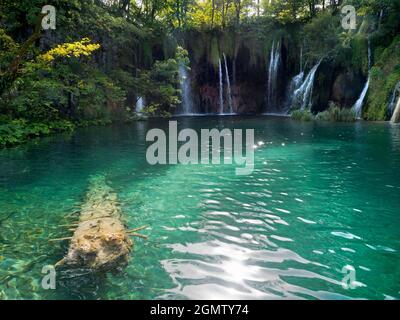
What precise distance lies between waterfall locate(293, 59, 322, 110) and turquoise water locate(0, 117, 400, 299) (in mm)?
18462

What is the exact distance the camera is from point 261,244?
4.98 metres

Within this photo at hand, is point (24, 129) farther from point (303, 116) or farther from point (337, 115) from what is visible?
point (337, 115)

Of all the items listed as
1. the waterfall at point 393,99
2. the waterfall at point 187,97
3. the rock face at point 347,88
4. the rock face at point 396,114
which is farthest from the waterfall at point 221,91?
the rock face at point 396,114

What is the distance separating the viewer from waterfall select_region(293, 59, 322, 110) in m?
28.8

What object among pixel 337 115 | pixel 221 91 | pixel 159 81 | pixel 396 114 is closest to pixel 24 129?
pixel 159 81

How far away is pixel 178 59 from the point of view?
28.1 meters

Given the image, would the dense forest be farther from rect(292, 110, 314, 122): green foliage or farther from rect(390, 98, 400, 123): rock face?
rect(390, 98, 400, 123): rock face

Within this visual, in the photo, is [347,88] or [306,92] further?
[306,92]

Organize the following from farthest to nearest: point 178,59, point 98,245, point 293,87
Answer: point 293,87 < point 178,59 < point 98,245

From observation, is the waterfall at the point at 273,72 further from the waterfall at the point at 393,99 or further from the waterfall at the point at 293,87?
the waterfall at the point at 393,99

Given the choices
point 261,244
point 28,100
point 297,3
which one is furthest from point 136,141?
point 297,3

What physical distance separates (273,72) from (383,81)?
13881 millimetres

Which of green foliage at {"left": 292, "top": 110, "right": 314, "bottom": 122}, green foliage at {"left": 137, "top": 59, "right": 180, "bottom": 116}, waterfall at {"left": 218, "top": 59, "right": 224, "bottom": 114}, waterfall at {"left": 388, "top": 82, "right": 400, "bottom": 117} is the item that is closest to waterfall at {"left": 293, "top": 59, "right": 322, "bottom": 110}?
green foliage at {"left": 292, "top": 110, "right": 314, "bottom": 122}

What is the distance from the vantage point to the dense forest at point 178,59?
16312mm
